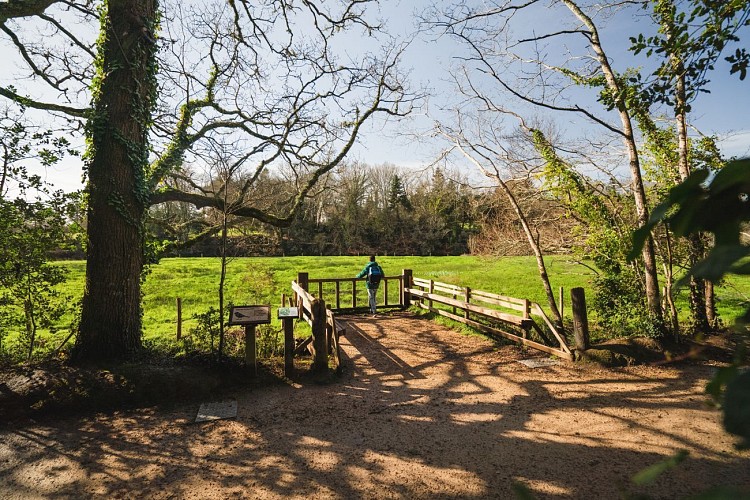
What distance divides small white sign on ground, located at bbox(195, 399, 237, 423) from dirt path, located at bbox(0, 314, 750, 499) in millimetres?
156

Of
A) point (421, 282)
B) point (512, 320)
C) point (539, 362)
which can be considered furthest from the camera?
point (421, 282)

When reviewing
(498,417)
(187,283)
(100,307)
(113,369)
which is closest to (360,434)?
(498,417)

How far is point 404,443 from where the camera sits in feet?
16.9

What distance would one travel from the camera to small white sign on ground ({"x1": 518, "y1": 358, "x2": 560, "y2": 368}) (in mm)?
8070

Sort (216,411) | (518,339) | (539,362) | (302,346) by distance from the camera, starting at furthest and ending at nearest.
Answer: (518,339) < (302,346) < (539,362) < (216,411)

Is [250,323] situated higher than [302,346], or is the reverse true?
[250,323]

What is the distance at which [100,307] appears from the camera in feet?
22.9

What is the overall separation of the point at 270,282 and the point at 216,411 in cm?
632

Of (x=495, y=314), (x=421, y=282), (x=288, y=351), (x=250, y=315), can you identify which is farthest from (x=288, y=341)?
(x=421, y=282)

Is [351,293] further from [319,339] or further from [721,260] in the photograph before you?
[721,260]

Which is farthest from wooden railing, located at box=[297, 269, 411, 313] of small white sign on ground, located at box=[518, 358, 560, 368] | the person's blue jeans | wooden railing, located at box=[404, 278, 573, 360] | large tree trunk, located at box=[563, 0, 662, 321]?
large tree trunk, located at box=[563, 0, 662, 321]

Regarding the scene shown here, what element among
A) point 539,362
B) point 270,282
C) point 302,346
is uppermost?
point 270,282

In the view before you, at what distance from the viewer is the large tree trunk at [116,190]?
699cm

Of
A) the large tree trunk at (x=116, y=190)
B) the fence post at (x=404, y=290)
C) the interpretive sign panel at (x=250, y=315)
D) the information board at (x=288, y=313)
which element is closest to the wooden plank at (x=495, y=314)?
the fence post at (x=404, y=290)
